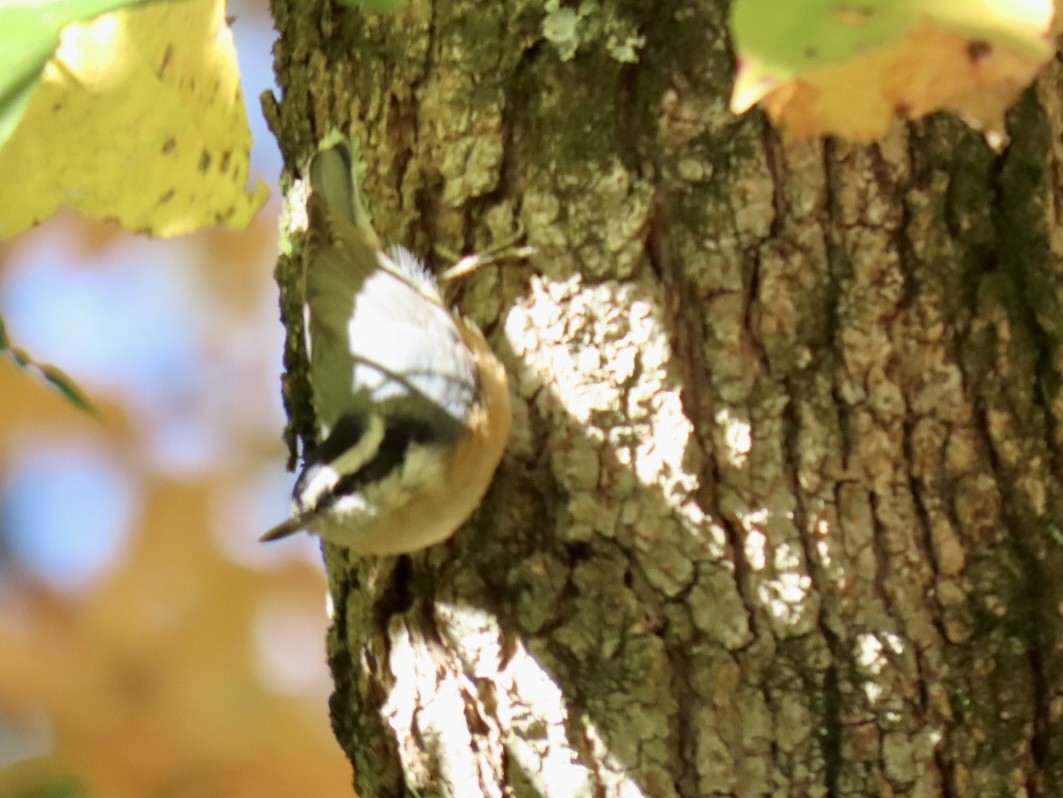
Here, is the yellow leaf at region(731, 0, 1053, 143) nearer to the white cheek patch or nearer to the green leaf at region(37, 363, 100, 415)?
the green leaf at region(37, 363, 100, 415)

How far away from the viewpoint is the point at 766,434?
1461mm

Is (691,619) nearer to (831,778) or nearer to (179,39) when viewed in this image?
(831,778)

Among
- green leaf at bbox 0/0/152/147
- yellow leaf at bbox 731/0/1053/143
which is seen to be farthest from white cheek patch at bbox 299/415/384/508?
yellow leaf at bbox 731/0/1053/143

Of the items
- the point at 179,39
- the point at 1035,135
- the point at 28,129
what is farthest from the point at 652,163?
the point at 28,129

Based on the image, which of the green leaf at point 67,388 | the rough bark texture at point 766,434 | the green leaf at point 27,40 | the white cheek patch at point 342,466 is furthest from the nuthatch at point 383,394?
the green leaf at point 27,40

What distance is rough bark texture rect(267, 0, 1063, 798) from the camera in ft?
4.75

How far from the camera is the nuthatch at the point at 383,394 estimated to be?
5.32 ft

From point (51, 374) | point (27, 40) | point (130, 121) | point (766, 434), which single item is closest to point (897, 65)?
A: point (27, 40)

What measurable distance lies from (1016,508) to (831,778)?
1.37 feet

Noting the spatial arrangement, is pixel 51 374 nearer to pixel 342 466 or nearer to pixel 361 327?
pixel 342 466

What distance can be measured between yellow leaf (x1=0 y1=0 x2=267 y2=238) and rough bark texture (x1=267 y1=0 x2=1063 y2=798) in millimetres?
335

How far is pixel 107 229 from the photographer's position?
10.6ft

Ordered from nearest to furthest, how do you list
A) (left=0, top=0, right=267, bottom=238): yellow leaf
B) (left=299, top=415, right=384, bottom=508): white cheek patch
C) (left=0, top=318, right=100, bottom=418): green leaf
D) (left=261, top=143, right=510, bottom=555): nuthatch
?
1. (left=0, top=318, right=100, bottom=418): green leaf
2. (left=0, top=0, right=267, bottom=238): yellow leaf
3. (left=261, top=143, right=510, bottom=555): nuthatch
4. (left=299, top=415, right=384, bottom=508): white cheek patch

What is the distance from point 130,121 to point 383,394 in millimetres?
603
